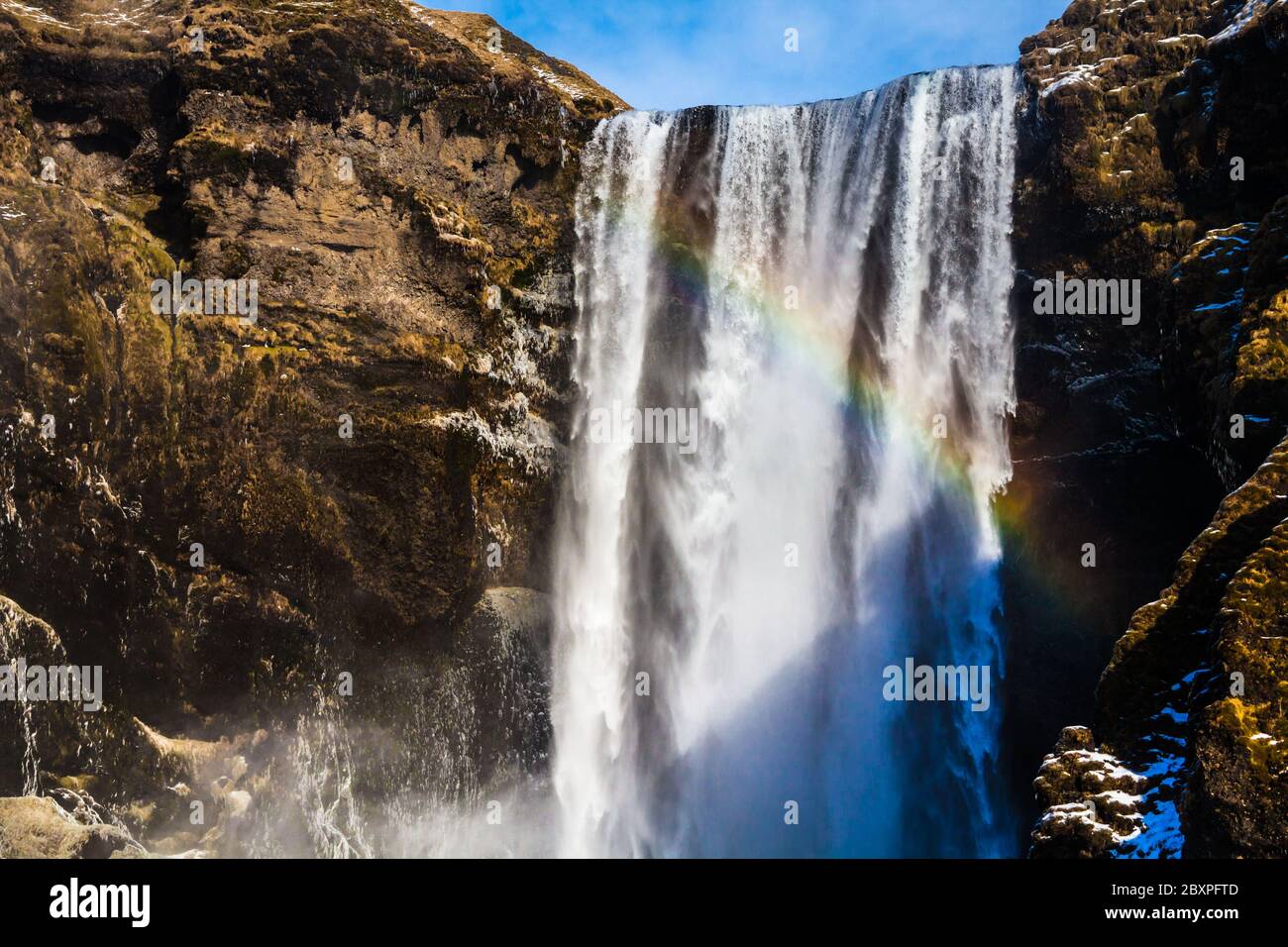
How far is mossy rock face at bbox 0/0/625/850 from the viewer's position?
80.6 feet

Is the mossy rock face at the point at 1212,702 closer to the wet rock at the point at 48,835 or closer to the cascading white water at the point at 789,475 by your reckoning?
the cascading white water at the point at 789,475

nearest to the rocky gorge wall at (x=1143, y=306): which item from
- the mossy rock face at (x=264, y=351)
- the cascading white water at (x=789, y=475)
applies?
the cascading white water at (x=789, y=475)

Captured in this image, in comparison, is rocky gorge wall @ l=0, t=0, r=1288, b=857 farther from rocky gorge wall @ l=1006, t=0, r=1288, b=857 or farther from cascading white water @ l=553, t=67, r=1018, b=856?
cascading white water @ l=553, t=67, r=1018, b=856

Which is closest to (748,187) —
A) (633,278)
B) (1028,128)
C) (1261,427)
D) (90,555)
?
(633,278)

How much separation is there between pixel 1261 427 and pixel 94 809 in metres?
25.7

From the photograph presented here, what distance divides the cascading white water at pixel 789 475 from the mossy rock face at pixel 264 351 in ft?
8.10

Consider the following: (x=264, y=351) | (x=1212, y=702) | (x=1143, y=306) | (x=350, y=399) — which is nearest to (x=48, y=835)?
(x=350, y=399)

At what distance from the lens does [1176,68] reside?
25.2 metres

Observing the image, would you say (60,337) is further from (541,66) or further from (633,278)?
(541,66)

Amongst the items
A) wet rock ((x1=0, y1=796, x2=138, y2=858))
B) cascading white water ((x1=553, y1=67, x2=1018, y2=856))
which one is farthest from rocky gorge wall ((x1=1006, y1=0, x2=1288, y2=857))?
wet rock ((x1=0, y1=796, x2=138, y2=858))

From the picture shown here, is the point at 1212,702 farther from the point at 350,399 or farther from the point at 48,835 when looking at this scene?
the point at 48,835

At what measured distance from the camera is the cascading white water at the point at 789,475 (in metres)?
26.5

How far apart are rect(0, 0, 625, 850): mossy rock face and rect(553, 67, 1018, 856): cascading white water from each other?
2468 mm

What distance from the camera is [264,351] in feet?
85.9
